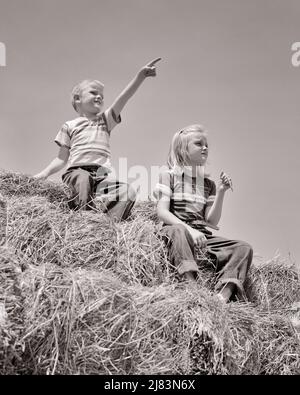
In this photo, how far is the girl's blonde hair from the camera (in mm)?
3934

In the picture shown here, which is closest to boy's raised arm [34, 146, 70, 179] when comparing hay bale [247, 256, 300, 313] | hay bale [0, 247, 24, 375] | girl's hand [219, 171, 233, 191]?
girl's hand [219, 171, 233, 191]

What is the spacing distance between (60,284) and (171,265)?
91cm

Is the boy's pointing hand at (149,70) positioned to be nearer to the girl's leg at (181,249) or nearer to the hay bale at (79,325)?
the girl's leg at (181,249)

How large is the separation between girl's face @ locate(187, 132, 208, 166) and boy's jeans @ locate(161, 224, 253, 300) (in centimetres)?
70

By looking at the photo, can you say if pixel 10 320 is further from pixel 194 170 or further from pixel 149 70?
pixel 149 70

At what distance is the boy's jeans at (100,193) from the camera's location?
3.61m

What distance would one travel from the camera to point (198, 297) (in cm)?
250

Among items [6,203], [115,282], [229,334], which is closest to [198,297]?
[229,334]

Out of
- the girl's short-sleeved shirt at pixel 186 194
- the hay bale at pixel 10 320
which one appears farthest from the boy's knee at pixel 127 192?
the hay bale at pixel 10 320

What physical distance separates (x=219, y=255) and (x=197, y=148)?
904 mm

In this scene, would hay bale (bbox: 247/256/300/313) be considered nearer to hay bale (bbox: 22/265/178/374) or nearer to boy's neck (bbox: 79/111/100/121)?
hay bale (bbox: 22/265/178/374)

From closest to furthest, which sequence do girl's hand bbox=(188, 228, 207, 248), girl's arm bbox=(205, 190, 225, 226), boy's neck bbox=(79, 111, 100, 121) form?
girl's hand bbox=(188, 228, 207, 248), girl's arm bbox=(205, 190, 225, 226), boy's neck bbox=(79, 111, 100, 121)
